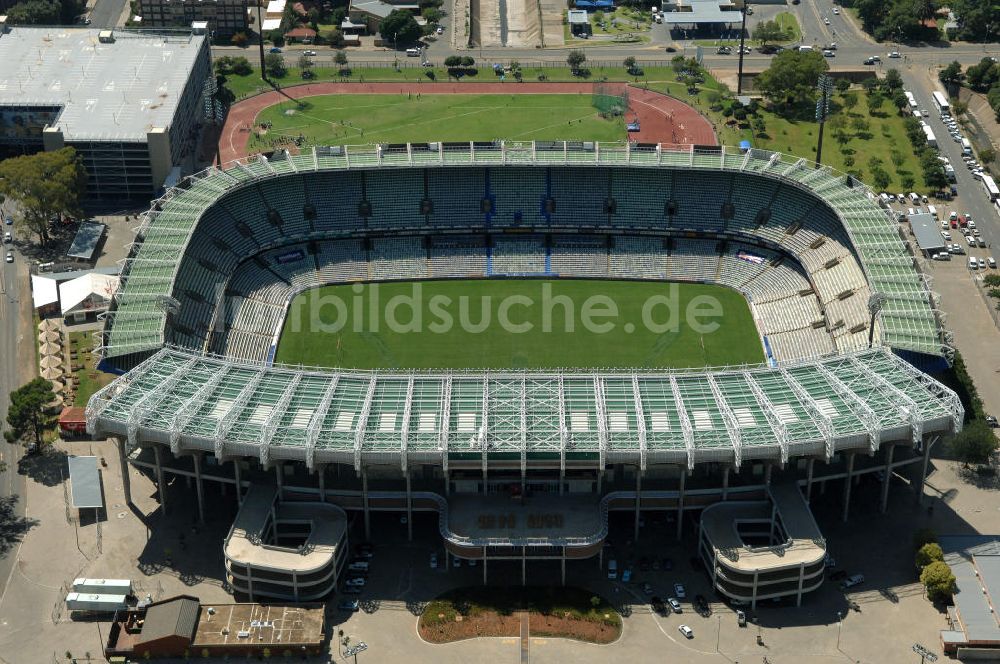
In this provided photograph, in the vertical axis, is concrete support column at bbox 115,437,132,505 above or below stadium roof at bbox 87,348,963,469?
below

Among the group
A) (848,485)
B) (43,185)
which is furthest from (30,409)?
(848,485)

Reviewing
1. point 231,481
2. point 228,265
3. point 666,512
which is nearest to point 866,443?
point 666,512

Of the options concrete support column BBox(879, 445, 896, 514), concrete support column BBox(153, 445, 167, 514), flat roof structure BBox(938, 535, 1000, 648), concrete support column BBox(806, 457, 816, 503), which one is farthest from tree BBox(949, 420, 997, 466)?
concrete support column BBox(153, 445, 167, 514)

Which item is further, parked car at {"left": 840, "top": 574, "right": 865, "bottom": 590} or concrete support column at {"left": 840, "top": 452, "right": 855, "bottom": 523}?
concrete support column at {"left": 840, "top": 452, "right": 855, "bottom": 523}

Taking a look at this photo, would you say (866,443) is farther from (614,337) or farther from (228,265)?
(228,265)

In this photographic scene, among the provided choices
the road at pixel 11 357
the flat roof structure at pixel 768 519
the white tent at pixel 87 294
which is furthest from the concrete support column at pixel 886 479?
the white tent at pixel 87 294

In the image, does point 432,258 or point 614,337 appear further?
point 432,258

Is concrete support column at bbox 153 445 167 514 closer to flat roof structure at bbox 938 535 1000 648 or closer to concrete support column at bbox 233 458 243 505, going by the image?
concrete support column at bbox 233 458 243 505
